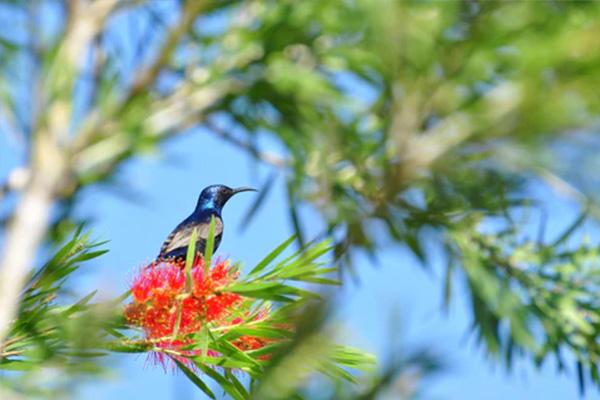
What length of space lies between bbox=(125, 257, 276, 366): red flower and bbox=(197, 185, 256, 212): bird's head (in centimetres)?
179

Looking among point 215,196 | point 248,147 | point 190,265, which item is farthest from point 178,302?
point 215,196

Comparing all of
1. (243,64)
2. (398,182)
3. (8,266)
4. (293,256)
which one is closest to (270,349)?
(293,256)

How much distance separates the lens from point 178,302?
4.44 feet

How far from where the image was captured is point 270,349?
140 cm

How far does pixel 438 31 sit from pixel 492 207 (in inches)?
8.5

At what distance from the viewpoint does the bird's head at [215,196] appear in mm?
3227

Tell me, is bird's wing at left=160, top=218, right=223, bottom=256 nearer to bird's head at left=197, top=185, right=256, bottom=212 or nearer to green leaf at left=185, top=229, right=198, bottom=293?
bird's head at left=197, top=185, right=256, bottom=212

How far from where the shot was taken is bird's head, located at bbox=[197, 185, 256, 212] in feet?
10.6

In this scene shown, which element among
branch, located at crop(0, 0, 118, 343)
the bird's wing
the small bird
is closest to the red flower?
branch, located at crop(0, 0, 118, 343)

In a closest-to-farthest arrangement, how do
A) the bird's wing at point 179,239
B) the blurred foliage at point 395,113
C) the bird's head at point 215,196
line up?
the blurred foliage at point 395,113, the bird's wing at point 179,239, the bird's head at point 215,196

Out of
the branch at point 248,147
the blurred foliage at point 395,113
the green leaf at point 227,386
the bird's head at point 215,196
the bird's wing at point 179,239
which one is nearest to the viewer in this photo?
the blurred foliage at point 395,113

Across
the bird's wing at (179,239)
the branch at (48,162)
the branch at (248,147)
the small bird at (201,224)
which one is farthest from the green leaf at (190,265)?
the bird's wing at (179,239)

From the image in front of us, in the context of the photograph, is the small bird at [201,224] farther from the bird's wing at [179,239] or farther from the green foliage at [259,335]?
the green foliage at [259,335]

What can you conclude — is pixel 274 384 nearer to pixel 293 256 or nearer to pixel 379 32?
pixel 379 32
